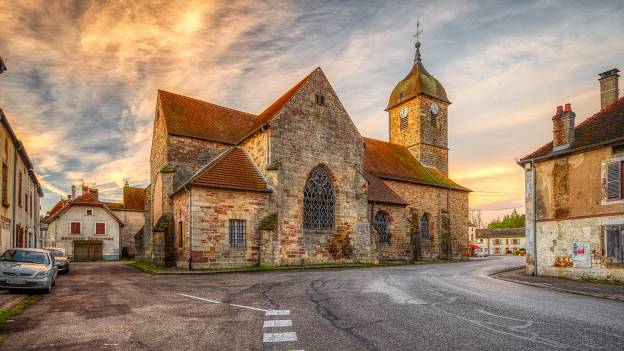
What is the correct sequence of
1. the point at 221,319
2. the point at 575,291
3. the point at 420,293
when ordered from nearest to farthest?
the point at 221,319 → the point at 420,293 → the point at 575,291

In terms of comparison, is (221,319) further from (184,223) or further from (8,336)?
(184,223)

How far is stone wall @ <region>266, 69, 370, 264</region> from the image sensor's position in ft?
71.5

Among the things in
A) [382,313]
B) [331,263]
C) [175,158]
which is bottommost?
[331,263]

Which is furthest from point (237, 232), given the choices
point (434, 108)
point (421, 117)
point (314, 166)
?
point (434, 108)

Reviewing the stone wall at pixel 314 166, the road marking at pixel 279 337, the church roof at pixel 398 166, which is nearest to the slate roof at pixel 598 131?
the stone wall at pixel 314 166

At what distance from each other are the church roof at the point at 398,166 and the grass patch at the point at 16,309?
76.1 feet

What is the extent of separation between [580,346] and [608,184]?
12.1 metres

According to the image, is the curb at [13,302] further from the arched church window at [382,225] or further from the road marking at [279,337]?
the arched church window at [382,225]

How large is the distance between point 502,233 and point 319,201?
71194 millimetres

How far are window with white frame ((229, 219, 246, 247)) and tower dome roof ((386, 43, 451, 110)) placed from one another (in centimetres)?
2583

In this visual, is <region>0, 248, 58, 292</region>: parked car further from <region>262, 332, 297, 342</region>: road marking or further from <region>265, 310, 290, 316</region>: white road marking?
<region>262, 332, 297, 342</region>: road marking

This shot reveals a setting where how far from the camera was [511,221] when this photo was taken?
9331 centimetres

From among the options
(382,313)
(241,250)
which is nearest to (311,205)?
(241,250)

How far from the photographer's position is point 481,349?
212 inches
